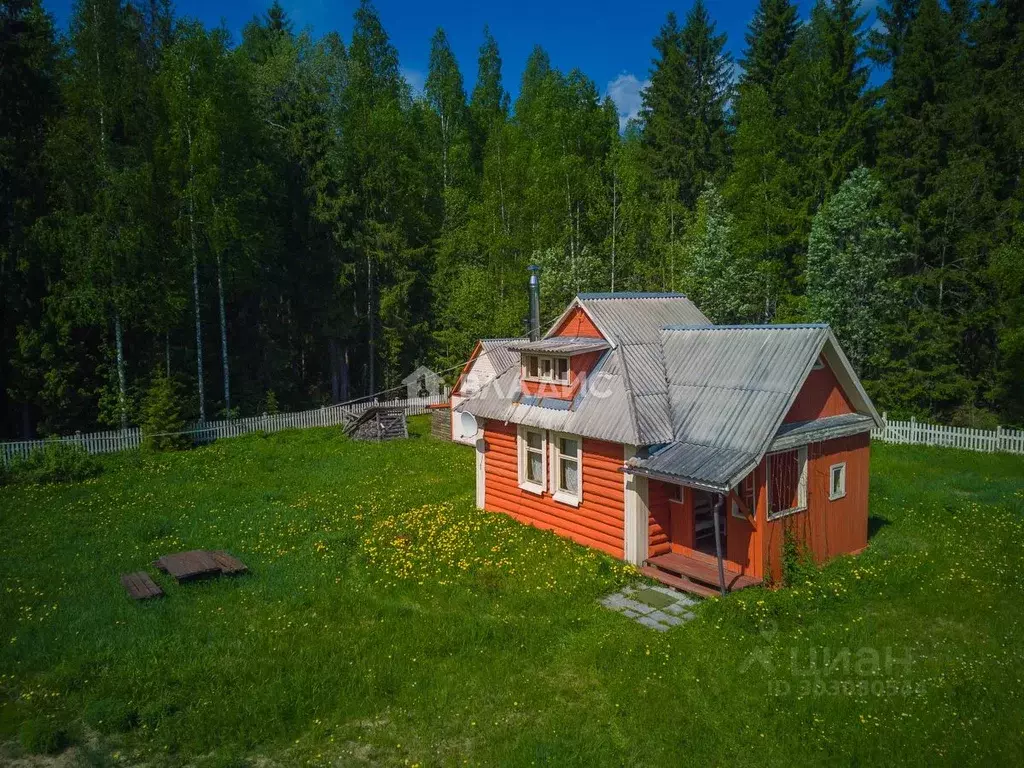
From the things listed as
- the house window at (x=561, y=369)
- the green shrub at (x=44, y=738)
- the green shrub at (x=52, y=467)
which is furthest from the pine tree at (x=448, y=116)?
the green shrub at (x=44, y=738)

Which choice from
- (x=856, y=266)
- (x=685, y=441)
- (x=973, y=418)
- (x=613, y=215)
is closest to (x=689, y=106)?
(x=613, y=215)

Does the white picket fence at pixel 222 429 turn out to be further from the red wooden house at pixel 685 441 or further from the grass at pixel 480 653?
the red wooden house at pixel 685 441

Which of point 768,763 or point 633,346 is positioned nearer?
point 768,763

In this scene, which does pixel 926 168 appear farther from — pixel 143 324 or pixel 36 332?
pixel 36 332

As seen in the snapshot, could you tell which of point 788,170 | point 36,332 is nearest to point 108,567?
point 36,332

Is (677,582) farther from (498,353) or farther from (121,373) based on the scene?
(121,373)

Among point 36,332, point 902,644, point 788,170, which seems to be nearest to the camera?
point 902,644

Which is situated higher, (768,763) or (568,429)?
(568,429)
